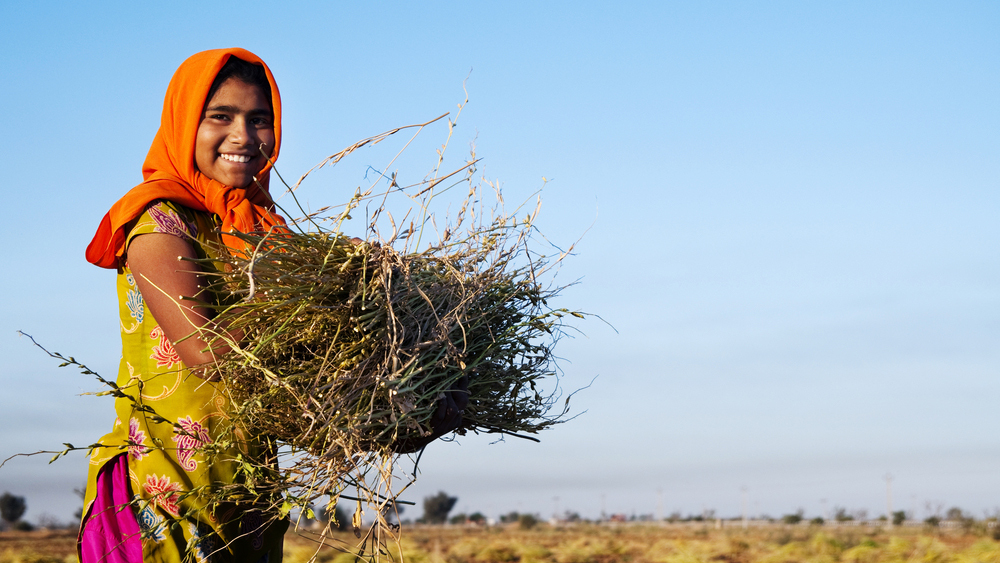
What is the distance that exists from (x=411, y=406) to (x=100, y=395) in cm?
72

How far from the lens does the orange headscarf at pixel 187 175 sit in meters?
2.06

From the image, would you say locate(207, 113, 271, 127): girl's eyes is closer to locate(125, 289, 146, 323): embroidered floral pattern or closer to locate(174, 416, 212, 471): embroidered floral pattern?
locate(125, 289, 146, 323): embroidered floral pattern

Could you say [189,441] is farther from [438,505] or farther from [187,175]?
[438,505]

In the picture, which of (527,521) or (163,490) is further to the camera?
(527,521)

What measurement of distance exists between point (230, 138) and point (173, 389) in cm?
74

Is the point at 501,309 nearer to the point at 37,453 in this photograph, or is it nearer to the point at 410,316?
the point at 410,316

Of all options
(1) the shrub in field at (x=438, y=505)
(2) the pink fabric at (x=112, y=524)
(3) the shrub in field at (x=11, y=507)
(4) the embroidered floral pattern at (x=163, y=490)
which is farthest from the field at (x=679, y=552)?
(1) the shrub in field at (x=438, y=505)

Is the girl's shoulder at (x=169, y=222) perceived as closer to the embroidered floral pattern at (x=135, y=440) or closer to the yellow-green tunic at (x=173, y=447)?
the yellow-green tunic at (x=173, y=447)

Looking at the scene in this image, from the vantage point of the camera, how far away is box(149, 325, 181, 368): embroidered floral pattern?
6.51 feet

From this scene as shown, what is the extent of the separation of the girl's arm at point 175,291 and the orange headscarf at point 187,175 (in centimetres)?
14

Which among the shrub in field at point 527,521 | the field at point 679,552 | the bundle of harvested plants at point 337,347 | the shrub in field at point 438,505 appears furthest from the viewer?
the shrub in field at point 438,505

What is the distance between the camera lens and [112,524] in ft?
6.50

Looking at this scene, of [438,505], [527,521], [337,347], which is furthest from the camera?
[438,505]

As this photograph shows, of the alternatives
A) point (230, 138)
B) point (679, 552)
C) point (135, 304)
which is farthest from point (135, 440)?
point (679, 552)
